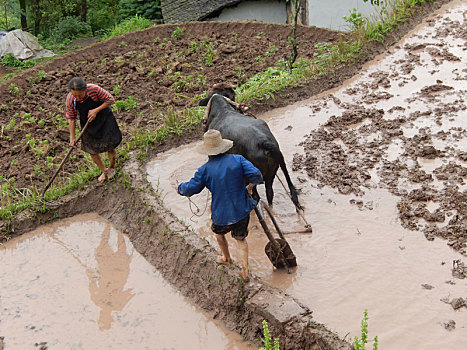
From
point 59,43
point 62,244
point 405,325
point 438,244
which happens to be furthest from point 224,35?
point 405,325

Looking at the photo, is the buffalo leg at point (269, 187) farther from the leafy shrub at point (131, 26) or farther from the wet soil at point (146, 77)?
the leafy shrub at point (131, 26)

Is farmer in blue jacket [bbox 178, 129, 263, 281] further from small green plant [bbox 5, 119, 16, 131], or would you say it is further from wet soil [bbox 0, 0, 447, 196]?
small green plant [bbox 5, 119, 16, 131]

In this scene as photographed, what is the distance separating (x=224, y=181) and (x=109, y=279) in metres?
2.13

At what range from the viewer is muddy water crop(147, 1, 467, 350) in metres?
4.57

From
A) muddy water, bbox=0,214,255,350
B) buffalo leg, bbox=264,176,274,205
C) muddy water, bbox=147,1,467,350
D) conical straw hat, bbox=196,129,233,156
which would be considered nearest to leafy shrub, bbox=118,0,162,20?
muddy water, bbox=147,1,467,350

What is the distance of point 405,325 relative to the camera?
14.4ft

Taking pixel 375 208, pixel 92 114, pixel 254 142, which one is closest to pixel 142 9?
pixel 92 114

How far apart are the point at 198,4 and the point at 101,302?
13.7 m

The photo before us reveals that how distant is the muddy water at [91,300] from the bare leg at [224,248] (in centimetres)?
61

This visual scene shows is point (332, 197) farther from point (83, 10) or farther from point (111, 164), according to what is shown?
point (83, 10)

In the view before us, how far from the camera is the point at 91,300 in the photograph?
5406mm

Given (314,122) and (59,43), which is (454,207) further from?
(59,43)

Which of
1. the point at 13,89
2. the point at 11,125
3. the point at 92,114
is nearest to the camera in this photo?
the point at 92,114

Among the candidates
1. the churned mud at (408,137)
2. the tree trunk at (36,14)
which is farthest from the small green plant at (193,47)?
the tree trunk at (36,14)
